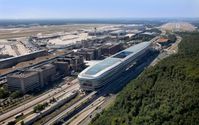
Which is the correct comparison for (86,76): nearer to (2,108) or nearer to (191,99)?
(2,108)

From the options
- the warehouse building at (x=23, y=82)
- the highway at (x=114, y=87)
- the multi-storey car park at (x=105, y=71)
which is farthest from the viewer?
the multi-storey car park at (x=105, y=71)

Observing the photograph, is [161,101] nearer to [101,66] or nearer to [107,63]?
[101,66]

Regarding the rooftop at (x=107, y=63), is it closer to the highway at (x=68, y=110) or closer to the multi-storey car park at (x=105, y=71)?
the multi-storey car park at (x=105, y=71)

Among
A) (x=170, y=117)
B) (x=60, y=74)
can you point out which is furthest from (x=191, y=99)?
(x=60, y=74)

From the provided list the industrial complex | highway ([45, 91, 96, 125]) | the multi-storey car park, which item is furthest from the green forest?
the multi-storey car park

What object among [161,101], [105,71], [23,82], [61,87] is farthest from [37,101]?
[161,101]

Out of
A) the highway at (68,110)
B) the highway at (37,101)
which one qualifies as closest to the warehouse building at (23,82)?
the highway at (37,101)
